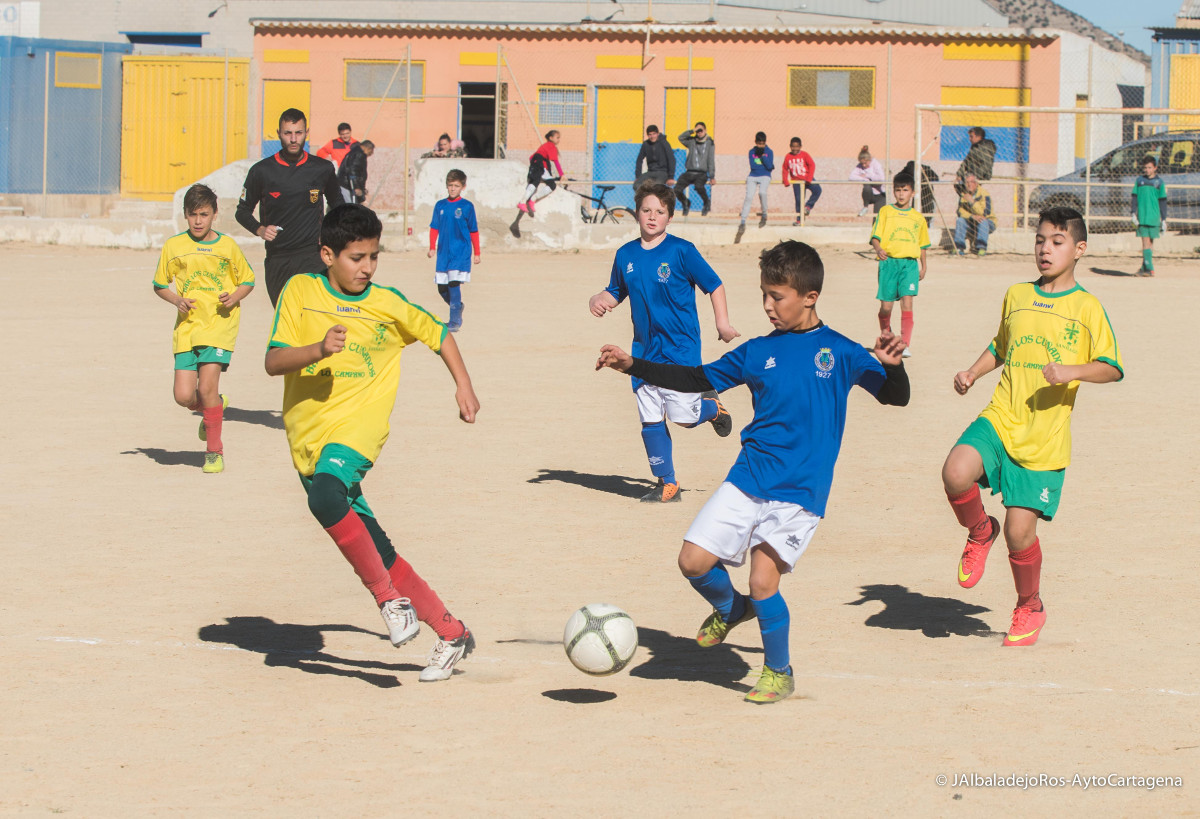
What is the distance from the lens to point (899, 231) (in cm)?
1443

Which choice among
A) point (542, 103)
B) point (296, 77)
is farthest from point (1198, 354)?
point (296, 77)

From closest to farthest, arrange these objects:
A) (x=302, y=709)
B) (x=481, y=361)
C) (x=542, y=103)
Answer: (x=302, y=709), (x=481, y=361), (x=542, y=103)

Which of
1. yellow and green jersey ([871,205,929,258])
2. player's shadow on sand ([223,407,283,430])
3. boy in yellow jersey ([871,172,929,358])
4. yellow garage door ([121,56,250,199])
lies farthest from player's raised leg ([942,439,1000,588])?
yellow garage door ([121,56,250,199])

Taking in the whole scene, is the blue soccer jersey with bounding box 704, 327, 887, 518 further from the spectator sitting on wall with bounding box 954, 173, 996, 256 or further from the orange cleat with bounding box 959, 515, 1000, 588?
the spectator sitting on wall with bounding box 954, 173, 996, 256

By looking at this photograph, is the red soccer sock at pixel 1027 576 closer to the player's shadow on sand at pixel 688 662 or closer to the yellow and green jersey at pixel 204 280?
the player's shadow on sand at pixel 688 662

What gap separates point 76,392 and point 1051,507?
882 centimetres

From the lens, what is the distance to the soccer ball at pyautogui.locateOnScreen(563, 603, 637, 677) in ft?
17.2

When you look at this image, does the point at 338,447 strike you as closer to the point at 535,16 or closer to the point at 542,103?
the point at 542,103

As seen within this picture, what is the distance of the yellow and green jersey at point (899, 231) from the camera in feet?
47.2

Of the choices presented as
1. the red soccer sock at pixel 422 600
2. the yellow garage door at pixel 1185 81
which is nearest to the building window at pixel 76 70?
the yellow garage door at pixel 1185 81

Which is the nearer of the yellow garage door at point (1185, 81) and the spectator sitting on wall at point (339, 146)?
the spectator sitting on wall at point (339, 146)

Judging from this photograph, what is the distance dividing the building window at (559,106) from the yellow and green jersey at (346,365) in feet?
90.3

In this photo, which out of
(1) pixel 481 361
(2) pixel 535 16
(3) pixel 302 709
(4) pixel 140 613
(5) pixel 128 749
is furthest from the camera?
(2) pixel 535 16

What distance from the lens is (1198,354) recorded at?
48.7 feet
